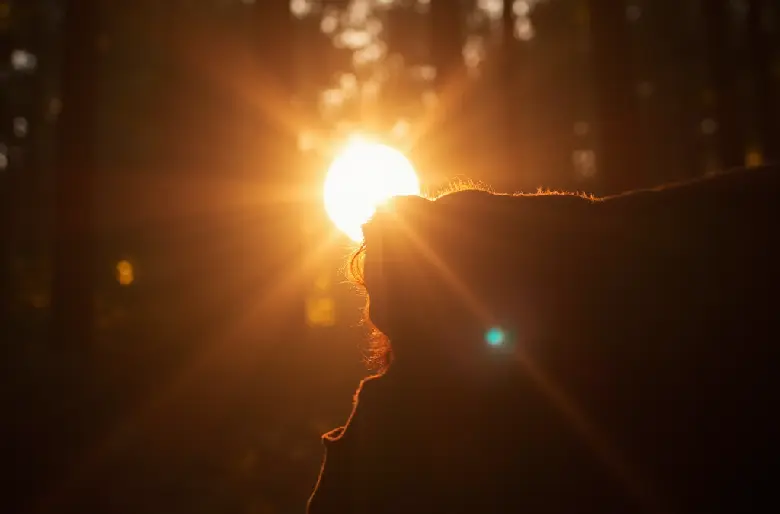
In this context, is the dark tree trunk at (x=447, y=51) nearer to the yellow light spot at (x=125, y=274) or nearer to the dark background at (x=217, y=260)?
the dark background at (x=217, y=260)

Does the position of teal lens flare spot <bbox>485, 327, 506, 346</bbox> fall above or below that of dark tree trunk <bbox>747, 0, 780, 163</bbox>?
below

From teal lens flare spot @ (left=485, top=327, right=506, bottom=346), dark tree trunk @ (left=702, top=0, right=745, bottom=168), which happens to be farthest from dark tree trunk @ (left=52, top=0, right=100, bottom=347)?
dark tree trunk @ (left=702, top=0, right=745, bottom=168)

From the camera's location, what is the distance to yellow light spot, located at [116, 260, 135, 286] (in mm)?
13961

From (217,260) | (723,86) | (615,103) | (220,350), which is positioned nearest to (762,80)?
(723,86)

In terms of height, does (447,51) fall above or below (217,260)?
above

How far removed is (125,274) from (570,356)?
44.6ft

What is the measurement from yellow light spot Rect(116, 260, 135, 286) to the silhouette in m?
12.7

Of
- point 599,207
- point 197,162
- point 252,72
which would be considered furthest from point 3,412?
point 599,207

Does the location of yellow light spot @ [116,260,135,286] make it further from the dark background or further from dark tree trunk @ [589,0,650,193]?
dark tree trunk @ [589,0,650,193]

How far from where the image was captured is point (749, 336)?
6.10 feet

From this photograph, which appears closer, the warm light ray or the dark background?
the dark background

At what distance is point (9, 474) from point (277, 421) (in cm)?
292

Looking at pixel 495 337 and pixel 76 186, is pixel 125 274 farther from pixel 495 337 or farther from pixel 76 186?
pixel 495 337

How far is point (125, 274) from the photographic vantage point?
555 inches
